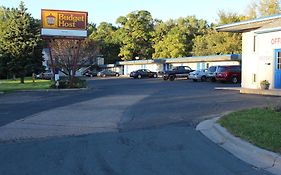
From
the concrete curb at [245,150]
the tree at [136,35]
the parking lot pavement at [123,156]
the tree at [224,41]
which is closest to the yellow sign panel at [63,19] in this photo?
the parking lot pavement at [123,156]

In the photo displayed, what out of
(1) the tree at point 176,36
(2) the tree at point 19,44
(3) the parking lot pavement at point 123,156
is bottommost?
(3) the parking lot pavement at point 123,156

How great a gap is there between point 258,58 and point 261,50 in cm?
72

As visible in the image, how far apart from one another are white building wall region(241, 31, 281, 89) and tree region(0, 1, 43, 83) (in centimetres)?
2291

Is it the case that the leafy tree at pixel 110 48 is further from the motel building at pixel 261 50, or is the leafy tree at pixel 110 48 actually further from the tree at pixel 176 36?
the motel building at pixel 261 50

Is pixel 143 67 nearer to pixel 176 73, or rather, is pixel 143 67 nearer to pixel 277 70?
pixel 176 73

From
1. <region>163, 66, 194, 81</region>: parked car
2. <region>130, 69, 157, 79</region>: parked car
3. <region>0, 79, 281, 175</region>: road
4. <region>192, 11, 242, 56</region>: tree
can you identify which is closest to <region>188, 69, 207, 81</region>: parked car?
<region>163, 66, 194, 81</region>: parked car

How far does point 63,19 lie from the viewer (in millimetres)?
32469

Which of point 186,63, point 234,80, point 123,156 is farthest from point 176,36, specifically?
point 123,156

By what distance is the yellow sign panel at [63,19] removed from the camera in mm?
32031

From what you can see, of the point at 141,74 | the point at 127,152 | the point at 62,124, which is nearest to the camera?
the point at 127,152

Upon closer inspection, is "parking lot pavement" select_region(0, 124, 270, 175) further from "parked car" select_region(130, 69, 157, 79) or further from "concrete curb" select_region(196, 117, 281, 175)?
"parked car" select_region(130, 69, 157, 79)

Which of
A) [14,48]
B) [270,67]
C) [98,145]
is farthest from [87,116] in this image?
[14,48]

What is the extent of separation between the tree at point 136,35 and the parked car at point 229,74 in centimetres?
5067

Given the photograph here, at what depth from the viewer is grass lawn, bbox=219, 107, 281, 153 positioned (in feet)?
25.2
